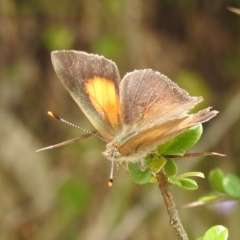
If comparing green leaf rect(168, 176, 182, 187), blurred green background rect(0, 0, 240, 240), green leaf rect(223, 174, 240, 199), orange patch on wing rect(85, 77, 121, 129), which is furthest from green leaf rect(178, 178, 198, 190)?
blurred green background rect(0, 0, 240, 240)

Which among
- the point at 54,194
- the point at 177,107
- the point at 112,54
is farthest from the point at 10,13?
the point at 177,107

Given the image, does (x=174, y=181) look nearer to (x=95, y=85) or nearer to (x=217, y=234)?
(x=217, y=234)

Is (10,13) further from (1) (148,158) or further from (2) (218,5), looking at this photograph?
(1) (148,158)

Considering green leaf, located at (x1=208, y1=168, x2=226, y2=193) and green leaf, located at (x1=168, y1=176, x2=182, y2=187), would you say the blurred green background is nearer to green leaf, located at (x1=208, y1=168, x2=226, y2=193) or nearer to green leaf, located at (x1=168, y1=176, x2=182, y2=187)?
green leaf, located at (x1=208, y1=168, x2=226, y2=193)

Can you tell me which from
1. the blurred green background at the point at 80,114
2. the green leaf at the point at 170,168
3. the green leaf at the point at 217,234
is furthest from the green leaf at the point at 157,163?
the blurred green background at the point at 80,114

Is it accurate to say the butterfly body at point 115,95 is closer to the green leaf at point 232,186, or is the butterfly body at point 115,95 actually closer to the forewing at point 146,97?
the forewing at point 146,97

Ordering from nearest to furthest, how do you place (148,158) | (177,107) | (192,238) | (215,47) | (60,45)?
1. (148,158)
2. (177,107)
3. (192,238)
4. (60,45)
5. (215,47)
